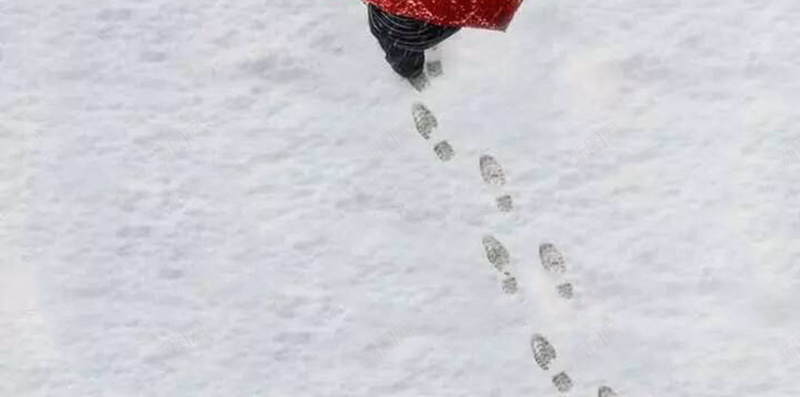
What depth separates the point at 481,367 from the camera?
3535mm

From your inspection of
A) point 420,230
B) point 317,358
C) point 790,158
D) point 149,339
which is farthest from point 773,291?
point 149,339

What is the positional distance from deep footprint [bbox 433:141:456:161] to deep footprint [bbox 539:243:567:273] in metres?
0.41

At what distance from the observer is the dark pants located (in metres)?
Result: 2.94

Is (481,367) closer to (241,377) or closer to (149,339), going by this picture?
(241,377)

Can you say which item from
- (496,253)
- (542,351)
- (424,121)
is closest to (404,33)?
(424,121)

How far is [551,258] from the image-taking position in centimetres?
356

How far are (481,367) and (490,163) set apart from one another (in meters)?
0.65

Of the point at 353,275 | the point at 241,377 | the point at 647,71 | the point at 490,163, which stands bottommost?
the point at 241,377

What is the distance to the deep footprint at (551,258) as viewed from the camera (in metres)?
3.56
